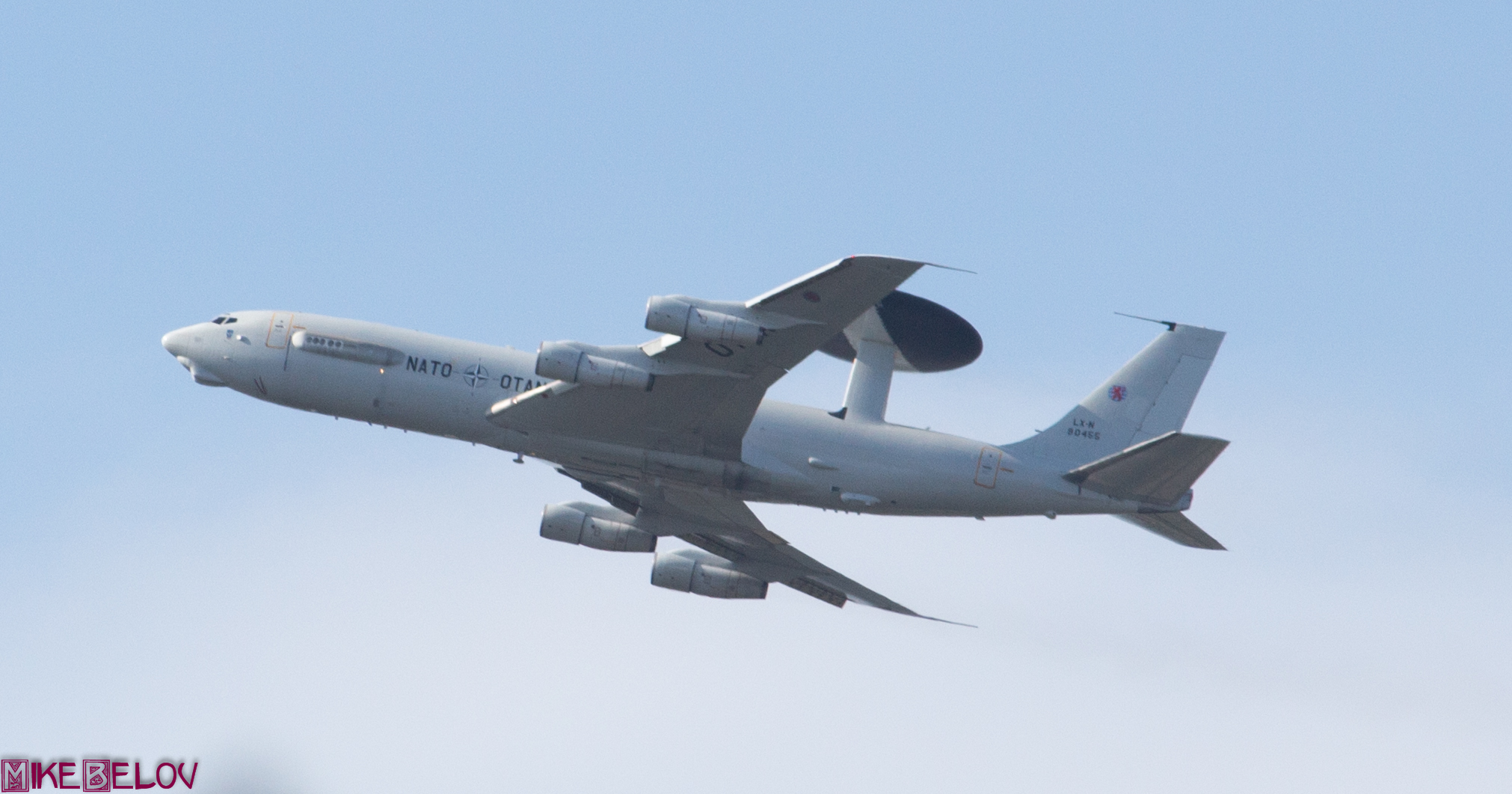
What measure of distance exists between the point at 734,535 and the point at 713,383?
11.9m

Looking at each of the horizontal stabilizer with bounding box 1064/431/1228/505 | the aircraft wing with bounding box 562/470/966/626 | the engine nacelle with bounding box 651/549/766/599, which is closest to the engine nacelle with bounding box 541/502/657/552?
the aircraft wing with bounding box 562/470/966/626

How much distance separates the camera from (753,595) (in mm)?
59906

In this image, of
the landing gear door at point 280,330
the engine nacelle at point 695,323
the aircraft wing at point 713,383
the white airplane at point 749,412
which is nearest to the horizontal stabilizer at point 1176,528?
the white airplane at point 749,412

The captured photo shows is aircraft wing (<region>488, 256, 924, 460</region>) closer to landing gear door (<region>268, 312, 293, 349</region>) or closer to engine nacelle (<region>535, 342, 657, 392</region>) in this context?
engine nacelle (<region>535, 342, 657, 392</region>)

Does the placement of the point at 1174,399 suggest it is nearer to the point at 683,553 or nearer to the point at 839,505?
the point at 839,505

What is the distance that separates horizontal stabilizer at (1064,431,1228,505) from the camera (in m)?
46.8

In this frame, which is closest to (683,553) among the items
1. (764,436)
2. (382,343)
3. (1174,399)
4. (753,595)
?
(753,595)

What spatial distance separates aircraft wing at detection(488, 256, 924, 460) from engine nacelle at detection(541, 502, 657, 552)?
8.64 meters

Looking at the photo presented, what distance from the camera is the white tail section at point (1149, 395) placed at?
5331 cm

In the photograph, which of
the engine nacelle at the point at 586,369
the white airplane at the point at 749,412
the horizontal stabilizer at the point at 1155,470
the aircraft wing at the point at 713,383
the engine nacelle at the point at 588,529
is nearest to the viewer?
the aircraft wing at the point at 713,383

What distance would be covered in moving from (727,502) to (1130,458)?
1344cm

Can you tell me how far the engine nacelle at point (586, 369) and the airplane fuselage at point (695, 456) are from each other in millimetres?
3130

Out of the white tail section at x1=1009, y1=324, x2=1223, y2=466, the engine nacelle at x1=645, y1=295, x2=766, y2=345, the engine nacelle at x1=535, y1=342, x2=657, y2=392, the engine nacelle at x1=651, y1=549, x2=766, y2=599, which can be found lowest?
the engine nacelle at x1=651, y1=549, x2=766, y2=599

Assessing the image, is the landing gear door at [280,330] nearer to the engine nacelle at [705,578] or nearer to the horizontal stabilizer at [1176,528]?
the engine nacelle at [705,578]
